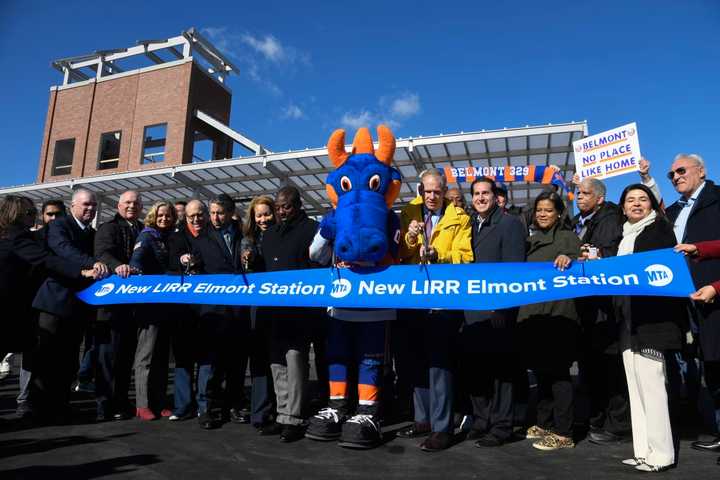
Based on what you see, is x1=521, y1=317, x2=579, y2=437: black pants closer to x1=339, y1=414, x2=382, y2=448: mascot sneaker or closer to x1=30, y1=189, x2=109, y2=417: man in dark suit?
x1=339, y1=414, x2=382, y2=448: mascot sneaker

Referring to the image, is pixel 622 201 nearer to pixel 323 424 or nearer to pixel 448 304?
pixel 448 304

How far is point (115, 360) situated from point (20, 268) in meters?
1.12

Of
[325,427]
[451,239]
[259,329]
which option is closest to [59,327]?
[259,329]

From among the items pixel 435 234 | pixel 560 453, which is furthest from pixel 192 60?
pixel 560 453

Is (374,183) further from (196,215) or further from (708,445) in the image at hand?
(708,445)

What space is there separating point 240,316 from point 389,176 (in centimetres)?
185

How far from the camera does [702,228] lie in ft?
11.6

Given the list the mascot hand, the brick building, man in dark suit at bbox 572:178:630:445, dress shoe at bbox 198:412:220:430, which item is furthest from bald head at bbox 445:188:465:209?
the brick building

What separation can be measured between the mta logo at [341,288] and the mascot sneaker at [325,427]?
0.90m

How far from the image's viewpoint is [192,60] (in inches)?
883

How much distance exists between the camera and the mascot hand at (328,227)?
3.61 metres

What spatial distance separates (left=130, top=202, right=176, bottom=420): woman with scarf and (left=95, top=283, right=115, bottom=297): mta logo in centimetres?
24

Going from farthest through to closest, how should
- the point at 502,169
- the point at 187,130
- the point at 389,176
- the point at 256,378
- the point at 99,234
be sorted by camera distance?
the point at 187,130 < the point at 502,169 < the point at 99,234 < the point at 256,378 < the point at 389,176

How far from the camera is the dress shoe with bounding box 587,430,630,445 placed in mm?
3621
